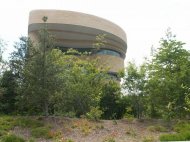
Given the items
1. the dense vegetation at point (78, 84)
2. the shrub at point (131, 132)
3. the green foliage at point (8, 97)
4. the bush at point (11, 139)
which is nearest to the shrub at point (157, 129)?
the shrub at point (131, 132)

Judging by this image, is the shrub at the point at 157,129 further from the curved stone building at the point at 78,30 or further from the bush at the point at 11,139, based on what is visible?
the curved stone building at the point at 78,30

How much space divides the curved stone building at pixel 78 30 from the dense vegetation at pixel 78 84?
1010 inches

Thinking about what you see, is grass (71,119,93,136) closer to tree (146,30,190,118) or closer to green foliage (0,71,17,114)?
tree (146,30,190,118)

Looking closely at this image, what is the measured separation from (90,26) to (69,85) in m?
32.1

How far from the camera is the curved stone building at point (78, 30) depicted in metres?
49.3

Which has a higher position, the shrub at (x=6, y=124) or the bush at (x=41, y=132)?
the shrub at (x=6, y=124)

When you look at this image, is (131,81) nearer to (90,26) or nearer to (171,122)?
(171,122)

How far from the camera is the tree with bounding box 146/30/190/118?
62.0ft

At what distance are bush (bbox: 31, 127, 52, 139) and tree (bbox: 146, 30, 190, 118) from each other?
21.9 ft

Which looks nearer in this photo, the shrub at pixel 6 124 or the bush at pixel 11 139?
the bush at pixel 11 139

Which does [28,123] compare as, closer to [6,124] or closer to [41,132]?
[6,124]

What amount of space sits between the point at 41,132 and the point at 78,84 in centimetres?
649

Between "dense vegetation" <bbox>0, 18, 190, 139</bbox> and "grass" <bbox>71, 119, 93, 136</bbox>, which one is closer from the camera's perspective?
"grass" <bbox>71, 119, 93, 136</bbox>

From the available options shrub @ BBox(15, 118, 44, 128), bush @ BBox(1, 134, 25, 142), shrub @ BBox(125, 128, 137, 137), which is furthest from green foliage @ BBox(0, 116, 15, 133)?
shrub @ BBox(125, 128, 137, 137)
